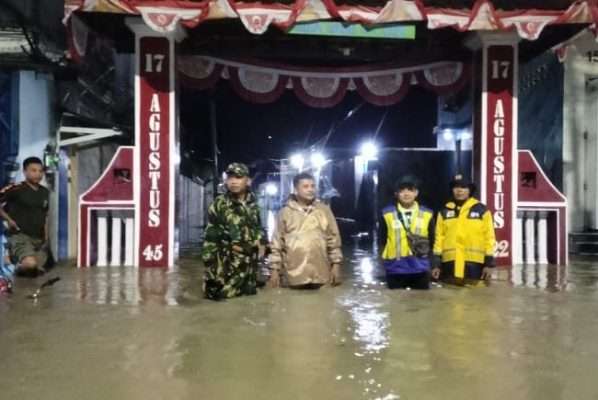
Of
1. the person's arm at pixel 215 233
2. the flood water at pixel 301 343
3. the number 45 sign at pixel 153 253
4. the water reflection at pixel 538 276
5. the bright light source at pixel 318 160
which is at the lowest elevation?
the flood water at pixel 301 343

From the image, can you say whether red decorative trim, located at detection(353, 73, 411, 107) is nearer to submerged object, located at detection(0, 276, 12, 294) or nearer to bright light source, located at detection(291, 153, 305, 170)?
submerged object, located at detection(0, 276, 12, 294)

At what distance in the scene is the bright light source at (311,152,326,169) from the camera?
26795 millimetres

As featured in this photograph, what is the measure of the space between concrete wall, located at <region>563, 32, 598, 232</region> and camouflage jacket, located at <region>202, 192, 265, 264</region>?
748 cm

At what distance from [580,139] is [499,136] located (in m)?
Answer: 3.07

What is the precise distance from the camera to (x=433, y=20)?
8125 millimetres

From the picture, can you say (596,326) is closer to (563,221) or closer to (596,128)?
(563,221)

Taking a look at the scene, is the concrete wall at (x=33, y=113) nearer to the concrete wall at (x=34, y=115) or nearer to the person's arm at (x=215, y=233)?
the concrete wall at (x=34, y=115)

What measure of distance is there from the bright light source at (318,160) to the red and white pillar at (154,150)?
17434 millimetres

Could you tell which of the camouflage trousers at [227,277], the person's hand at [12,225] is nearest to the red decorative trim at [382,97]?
the camouflage trousers at [227,277]

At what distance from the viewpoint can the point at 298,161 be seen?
33906 millimetres

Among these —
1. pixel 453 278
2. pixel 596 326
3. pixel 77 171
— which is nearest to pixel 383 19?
pixel 453 278

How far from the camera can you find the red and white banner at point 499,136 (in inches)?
376

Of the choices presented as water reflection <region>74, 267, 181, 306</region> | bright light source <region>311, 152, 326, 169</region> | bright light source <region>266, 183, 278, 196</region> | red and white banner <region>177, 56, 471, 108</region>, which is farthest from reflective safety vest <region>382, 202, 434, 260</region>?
bright light source <region>266, 183, 278, 196</region>

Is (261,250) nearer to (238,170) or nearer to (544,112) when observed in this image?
(238,170)
